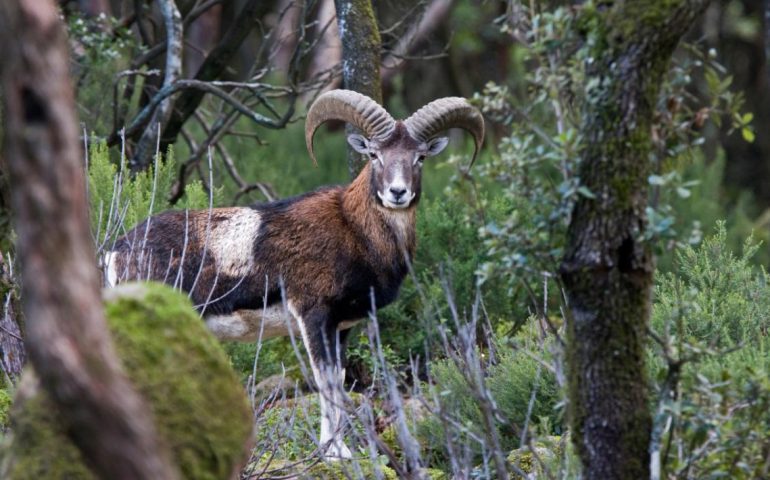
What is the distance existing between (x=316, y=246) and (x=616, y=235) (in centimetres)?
455

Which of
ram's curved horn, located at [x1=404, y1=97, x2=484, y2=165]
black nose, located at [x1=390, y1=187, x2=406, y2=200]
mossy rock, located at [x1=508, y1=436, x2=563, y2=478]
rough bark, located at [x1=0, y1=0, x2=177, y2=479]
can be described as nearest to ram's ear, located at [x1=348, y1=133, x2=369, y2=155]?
ram's curved horn, located at [x1=404, y1=97, x2=484, y2=165]

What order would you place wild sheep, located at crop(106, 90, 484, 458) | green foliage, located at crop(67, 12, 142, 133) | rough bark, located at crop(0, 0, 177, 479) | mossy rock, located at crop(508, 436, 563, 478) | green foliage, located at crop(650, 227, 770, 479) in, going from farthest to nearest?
green foliage, located at crop(67, 12, 142, 133) → wild sheep, located at crop(106, 90, 484, 458) → mossy rock, located at crop(508, 436, 563, 478) → green foliage, located at crop(650, 227, 770, 479) → rough bark, located at crop(0, 0, 177, 479)

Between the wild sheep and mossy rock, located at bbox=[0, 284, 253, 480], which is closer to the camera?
mossy rock, located at bbox=[0, 284, 253, 480]

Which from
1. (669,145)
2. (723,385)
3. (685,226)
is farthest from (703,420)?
(685,226)

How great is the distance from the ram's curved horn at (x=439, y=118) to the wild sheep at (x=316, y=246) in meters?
0.01

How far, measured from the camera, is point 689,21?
16.8 ft

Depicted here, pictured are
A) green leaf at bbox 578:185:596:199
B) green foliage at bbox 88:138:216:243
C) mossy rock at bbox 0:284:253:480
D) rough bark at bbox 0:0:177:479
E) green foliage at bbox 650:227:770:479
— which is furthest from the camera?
green foliage at bbox 88:138:216:243

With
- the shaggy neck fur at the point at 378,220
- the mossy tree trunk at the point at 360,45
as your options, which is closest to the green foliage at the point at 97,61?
the mossy tree trunk at the point at 360,45

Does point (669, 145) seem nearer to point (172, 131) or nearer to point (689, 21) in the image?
point (689, 21)

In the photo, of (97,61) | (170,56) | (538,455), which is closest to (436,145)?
(170,56)

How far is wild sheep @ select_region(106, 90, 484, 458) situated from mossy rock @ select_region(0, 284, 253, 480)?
4.42m

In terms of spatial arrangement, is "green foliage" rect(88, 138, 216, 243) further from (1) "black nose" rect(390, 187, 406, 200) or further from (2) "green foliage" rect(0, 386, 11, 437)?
(2) "green foliage" rect(0, 386, 11, 437)

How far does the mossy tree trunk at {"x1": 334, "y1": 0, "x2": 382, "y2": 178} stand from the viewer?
10.0 metres

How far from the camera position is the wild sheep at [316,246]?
9.22 metres
